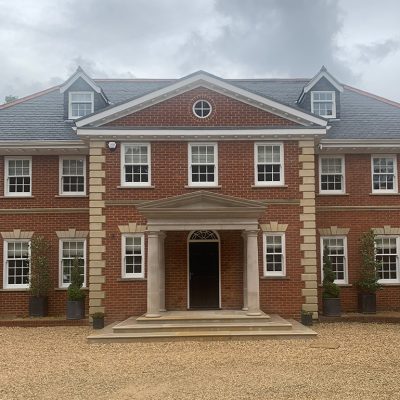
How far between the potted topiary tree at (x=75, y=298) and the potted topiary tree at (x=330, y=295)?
30.0 ft

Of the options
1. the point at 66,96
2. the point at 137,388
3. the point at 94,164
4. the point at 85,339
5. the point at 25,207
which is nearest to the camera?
the point at 137,388

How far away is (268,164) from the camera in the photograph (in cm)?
1908

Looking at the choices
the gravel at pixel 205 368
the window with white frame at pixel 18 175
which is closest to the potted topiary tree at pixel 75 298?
the gravel at pixel 205 368

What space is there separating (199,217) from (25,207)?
26.4ft

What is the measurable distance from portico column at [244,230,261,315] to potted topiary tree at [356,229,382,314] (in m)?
5.68

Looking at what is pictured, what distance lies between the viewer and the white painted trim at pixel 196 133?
18675mm

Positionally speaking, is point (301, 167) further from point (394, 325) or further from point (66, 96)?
point (66, 96)

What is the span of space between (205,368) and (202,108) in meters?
10.3

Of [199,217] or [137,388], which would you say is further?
[199,217]

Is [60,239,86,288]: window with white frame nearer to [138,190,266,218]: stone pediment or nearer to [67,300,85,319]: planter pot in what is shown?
[67,300,85,319]: planter pot

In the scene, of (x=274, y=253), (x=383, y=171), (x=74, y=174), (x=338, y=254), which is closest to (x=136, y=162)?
(x=74, y=174)

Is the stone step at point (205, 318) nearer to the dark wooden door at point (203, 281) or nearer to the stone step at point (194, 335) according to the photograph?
the stone step at point (194, 335)

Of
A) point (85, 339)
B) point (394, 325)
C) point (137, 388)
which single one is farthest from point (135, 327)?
point (394, 325)

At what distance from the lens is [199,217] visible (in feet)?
56.7
